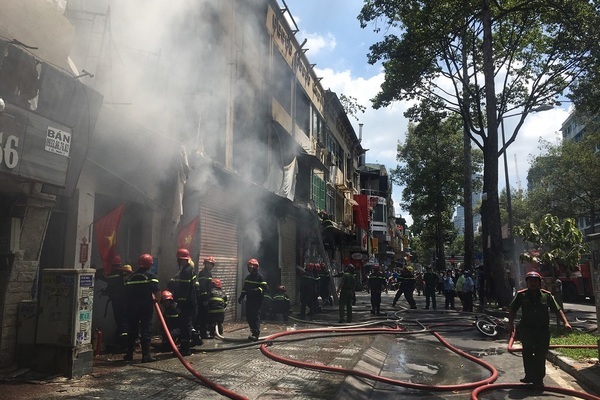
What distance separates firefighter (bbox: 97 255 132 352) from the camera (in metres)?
6.91

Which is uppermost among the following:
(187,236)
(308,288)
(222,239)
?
(222,239)

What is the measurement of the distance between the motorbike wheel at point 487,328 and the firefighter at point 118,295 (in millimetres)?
7042

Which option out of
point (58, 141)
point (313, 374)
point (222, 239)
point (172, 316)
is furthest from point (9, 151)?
point (222, 239)

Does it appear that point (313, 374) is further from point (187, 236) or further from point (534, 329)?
point (187, 236)

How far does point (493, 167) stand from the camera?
15.6 metres

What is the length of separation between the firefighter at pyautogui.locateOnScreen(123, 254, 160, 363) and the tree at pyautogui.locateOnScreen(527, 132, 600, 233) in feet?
87.7

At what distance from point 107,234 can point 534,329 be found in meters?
5.94

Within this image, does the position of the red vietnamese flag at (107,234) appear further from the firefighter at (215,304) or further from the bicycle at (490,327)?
the bicycle at (490,327)

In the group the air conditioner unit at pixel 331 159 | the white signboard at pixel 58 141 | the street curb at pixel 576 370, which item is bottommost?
the street curb at pixel 576 370

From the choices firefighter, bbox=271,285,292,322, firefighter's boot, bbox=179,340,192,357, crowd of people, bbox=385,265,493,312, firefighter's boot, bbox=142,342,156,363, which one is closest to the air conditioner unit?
crowd of people, bbox=385,265,493,312

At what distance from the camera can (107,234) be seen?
7.00 meters

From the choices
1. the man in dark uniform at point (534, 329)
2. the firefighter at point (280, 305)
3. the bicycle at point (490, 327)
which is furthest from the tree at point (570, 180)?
the man in dark uniform at point (534, 329)

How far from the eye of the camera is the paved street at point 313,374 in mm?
4922

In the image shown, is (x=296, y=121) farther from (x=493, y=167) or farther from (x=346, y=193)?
(x=346, y=193)
